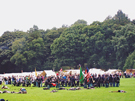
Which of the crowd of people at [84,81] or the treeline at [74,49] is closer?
the crowd of people at [84,81]

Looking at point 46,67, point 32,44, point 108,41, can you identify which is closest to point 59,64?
point 46,67

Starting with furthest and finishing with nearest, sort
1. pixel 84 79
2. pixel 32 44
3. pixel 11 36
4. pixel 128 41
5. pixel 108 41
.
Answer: pixel 11 36, pixel 32 44, pixel 108 41, pixel 128 41, pixel 84 79

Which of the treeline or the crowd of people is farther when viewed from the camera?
the treeline

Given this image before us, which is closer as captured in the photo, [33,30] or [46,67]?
[46,67]

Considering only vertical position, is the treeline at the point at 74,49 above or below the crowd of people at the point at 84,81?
above

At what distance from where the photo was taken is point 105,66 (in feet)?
220

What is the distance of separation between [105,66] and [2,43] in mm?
37642

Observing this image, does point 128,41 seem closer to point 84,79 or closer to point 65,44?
point 65,44

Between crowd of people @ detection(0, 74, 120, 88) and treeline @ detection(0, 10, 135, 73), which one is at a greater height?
treeline @ detection(0, 10, 135, 73)

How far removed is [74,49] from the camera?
6994cm

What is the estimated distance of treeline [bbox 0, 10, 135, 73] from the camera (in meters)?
65.4

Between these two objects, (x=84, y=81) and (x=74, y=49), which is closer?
(x=84, y=81)

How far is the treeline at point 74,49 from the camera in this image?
65.4m

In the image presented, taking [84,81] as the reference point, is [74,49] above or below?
above
